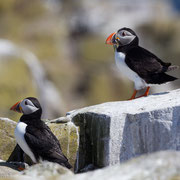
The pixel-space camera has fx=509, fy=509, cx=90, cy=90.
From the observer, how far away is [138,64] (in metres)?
7.39

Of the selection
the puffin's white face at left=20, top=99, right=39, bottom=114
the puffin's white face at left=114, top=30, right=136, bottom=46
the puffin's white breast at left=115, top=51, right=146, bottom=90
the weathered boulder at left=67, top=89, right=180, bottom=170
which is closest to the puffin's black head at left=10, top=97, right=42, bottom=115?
the puffin's white face at left=20, top=99, right=39, bottom=114

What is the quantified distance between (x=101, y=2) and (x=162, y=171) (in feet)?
113

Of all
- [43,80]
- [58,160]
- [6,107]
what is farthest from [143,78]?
[43,80]

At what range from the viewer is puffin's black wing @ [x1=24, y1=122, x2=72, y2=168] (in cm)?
648

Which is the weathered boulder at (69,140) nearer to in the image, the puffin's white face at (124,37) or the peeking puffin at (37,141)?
the peeking puffin at (37,141)

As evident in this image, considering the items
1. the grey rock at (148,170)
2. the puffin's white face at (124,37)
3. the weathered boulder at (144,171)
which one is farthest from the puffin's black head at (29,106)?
the grey rock at (148,170)

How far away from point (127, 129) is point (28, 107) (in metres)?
1.37

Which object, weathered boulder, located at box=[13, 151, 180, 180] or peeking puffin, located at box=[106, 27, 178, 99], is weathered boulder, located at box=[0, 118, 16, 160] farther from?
weathered boulder, located at box=[13, 151, 180, 180]

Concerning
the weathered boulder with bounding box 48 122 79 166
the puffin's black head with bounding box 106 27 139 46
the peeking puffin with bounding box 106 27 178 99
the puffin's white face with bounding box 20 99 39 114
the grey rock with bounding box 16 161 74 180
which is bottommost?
the weathered boulder with bounding box 48 122 79 166

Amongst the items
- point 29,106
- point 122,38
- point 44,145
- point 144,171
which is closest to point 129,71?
point 122,38

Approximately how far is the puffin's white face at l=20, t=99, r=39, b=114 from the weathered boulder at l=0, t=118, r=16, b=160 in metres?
0.70

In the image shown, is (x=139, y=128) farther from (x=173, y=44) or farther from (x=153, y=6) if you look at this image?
(x=153, y=6)

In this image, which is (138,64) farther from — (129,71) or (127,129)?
(127,129)

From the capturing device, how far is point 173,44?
85.9 ft
